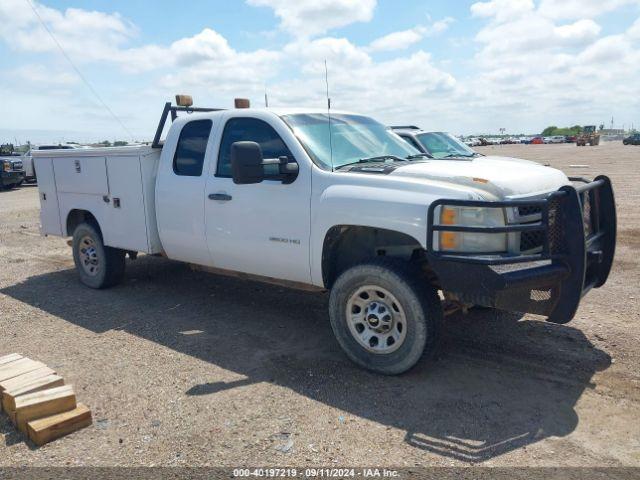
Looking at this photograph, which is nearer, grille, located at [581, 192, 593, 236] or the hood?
the hood

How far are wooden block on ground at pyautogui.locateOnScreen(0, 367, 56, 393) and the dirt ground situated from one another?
0.23 meters

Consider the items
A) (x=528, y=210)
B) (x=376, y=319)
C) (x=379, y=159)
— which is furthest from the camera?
(x=379, y=159)

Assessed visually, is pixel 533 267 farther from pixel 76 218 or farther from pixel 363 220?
pixel 76 218

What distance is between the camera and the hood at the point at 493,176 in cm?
389

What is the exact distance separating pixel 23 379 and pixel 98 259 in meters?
3.04

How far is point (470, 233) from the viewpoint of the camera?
146 inches

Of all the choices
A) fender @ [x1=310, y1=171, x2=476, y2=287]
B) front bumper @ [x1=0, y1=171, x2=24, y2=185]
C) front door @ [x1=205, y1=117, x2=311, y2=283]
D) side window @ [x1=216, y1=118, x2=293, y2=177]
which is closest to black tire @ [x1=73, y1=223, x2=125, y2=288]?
front door @ [x1=205, y1=117, x2=311, y2=283]

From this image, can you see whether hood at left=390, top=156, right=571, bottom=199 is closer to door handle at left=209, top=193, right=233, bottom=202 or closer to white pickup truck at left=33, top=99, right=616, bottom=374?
white pickup truck at left=33, top=99, right=616, bottom=374

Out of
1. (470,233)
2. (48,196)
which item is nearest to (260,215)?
(470,233)

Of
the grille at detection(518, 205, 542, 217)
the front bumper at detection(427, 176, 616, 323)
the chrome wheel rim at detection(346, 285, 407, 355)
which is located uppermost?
the grille at detection(518, 205, 542, 217)

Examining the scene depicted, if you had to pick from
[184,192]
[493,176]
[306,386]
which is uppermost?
[493,176]

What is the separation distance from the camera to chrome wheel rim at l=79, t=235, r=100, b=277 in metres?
6.79

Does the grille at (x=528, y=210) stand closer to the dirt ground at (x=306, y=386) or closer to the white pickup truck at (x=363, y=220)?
the white pickup truck at (x=363, y=220)

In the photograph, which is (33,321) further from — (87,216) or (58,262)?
(58,262)
